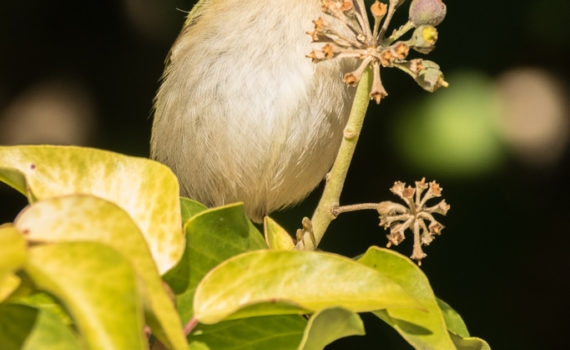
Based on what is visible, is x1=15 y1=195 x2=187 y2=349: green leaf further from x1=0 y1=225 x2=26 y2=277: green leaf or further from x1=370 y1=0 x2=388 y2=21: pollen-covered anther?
x1=370 y1=0 x2=388 y2=21: pollen-covered anther

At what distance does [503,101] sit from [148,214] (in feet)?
6.75

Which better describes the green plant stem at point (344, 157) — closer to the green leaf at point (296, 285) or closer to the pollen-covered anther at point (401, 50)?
the pollen-covered anther at point (401, 50)

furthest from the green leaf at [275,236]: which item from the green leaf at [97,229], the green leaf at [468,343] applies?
the green leaf at [97,229]

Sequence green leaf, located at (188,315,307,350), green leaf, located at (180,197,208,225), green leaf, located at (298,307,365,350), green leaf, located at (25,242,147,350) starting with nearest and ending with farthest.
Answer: green leaf, located at (25,242,147,350) < green leaf, located at (298,307,365,350) < green leaf, located at (188,315,307,350) < green leaf, located at (180,197,208,225)

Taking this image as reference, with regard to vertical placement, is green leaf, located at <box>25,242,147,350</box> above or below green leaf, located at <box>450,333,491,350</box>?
above

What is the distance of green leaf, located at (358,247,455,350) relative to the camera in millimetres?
854

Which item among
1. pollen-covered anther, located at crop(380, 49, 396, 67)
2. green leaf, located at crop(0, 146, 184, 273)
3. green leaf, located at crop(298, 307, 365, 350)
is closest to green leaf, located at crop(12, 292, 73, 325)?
green leaf, located at crop(0, 146, 184, 273)

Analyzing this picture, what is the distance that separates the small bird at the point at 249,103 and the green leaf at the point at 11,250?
1.17 meters

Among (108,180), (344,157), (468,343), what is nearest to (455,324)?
(468,343)

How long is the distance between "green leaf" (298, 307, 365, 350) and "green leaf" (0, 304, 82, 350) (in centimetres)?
22

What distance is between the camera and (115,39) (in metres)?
3.04

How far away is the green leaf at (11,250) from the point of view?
0.59 meters

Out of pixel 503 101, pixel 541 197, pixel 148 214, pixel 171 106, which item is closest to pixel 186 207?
pixel 148 214

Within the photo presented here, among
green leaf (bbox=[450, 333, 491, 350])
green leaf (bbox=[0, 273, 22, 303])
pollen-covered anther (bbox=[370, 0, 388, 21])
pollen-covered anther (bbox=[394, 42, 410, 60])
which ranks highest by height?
pollen-covered anther (bbox=[370, 0, 388, 21])
